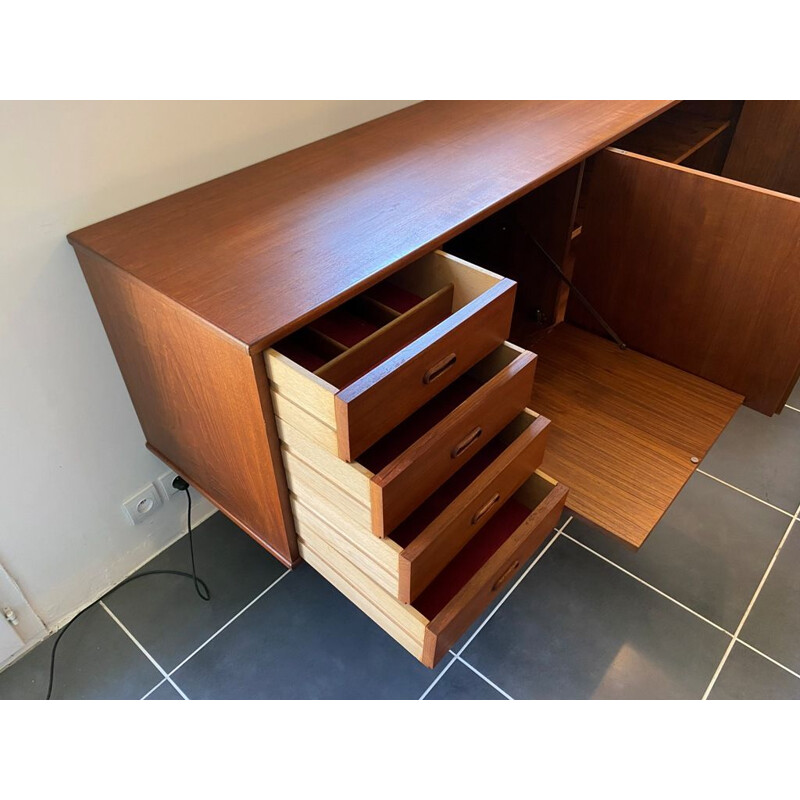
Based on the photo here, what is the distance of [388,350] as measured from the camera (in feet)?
3.40

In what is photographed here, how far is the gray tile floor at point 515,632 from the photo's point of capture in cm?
134

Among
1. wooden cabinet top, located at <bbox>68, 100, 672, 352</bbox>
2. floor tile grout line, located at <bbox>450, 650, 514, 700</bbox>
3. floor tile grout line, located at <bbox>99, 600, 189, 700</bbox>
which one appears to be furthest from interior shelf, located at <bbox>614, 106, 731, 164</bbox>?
floor tile grout line, located at <bbox>99, 600, 189, 700</bbox>

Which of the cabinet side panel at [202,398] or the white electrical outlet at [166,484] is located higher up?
the cabinet side panel at [202,398]

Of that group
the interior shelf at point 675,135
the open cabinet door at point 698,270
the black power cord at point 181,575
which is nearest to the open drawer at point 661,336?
the open cabinet door at point 698,270

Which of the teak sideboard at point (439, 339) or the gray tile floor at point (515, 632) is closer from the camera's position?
the teak sideboard at point (439, 339)

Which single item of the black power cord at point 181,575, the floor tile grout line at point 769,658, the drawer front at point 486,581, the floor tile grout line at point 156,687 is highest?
the drawer front at point 486,581

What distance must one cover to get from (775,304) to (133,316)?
46.8 inches

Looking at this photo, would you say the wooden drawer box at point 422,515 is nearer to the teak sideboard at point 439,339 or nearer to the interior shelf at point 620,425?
the teak sideboard at point 439,339

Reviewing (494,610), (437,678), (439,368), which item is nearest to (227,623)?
(437,678)

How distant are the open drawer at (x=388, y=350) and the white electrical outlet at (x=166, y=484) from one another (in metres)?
0.55

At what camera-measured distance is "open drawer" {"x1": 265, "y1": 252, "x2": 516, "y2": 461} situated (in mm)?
844

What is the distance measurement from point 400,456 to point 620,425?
25.2 inches

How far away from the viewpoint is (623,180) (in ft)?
4.58
